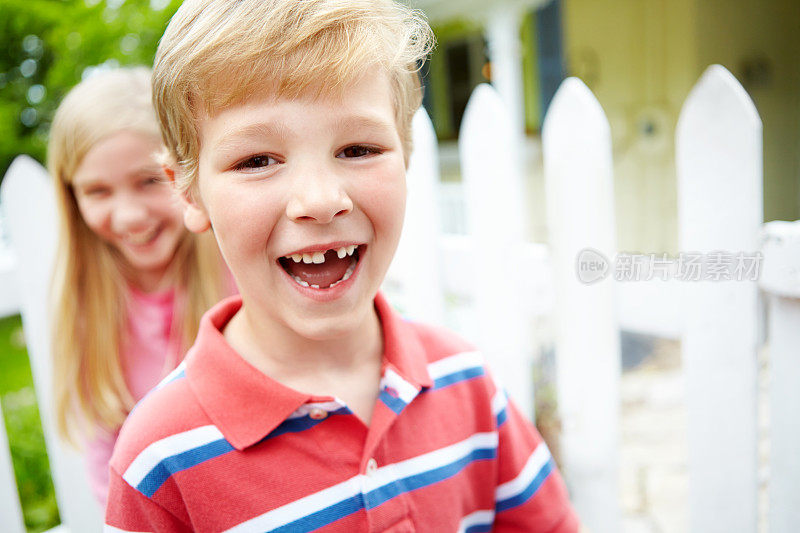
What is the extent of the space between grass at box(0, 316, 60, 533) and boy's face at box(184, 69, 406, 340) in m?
2.55

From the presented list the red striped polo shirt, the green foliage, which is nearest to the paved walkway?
the red striped polo shirt

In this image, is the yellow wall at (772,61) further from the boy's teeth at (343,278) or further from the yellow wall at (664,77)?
the boy's teeth at (343,278)

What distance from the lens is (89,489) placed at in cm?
205

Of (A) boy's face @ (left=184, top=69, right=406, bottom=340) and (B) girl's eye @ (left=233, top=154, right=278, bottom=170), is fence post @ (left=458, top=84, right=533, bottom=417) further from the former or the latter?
(B) girl's eye @ (left=233, top=154, right=278, bottom=170)

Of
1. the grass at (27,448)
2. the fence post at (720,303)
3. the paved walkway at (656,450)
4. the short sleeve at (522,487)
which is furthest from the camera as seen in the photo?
the grass at (27,448)

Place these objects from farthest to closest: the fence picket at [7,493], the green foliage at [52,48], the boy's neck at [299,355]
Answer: the green foliage at [52,48], the fence picket at [7,493], the boy's neck at [299,355]

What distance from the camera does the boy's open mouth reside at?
98 cm

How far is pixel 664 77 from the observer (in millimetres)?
5152

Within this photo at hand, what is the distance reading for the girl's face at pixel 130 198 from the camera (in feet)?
5.22

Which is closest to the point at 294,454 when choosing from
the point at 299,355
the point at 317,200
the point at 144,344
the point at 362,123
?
the point at 299,355

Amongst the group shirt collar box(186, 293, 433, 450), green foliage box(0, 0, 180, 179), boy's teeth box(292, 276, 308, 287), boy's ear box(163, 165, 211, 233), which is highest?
green foliage box(0, 0, 180, 179)

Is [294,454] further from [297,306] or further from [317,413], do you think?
[297,306]

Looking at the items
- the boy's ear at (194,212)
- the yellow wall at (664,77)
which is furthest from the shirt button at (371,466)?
the yellow wall at (664,77)

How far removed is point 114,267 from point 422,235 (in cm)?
93
